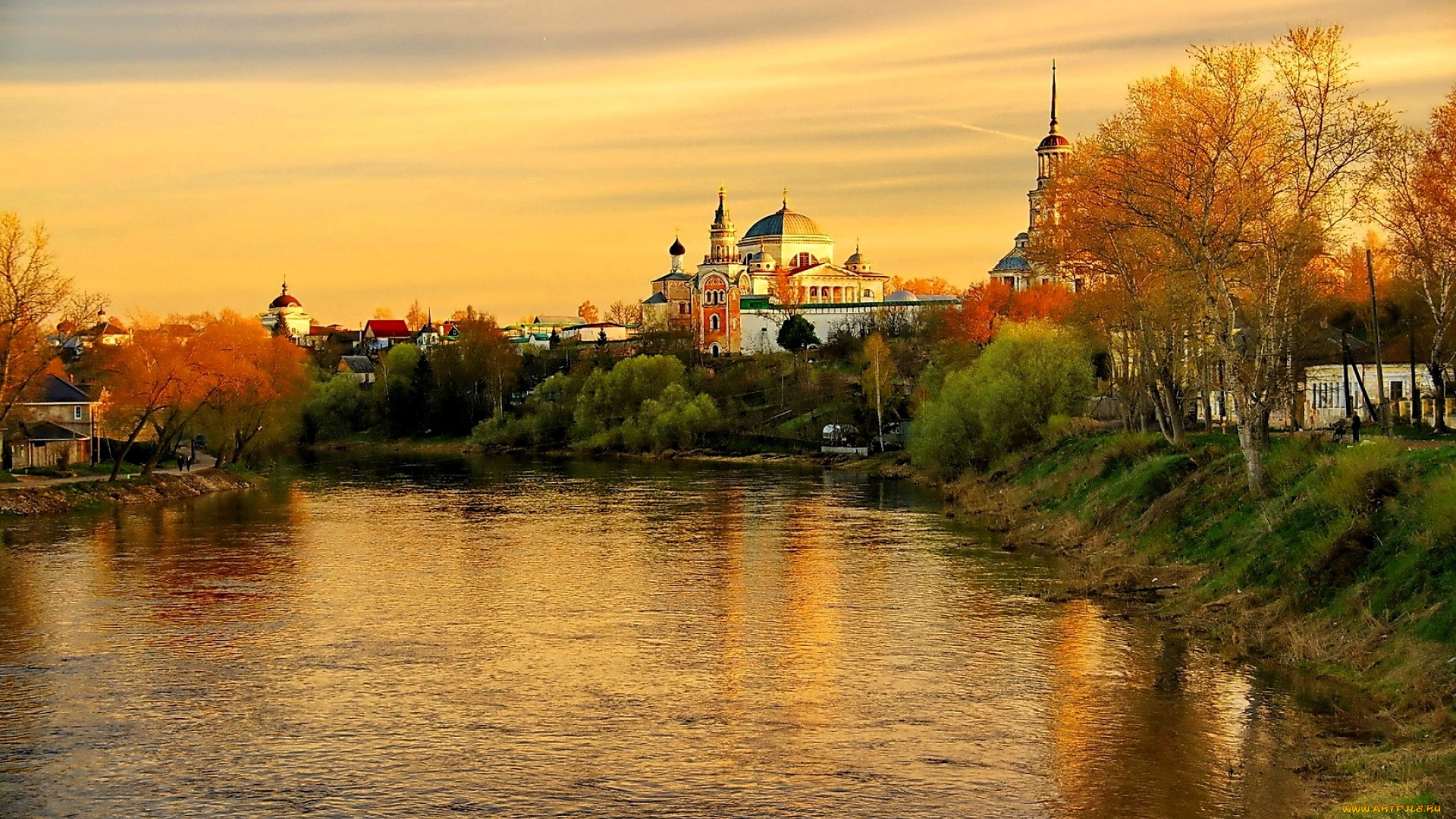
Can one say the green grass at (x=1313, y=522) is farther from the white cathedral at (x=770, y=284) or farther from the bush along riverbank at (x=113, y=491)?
the white cathedral at (x=770, y=284)

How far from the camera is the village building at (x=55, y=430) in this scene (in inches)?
2207

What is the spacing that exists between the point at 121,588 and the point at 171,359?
26.7 m

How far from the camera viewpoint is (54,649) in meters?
23.0

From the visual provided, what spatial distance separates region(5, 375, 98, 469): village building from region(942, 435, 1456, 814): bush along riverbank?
39.9 meters

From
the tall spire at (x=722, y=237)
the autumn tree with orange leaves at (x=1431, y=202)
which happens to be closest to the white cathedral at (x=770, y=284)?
the tall spire at (x=722, y=237)

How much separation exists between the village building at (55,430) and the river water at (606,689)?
21.2 metres

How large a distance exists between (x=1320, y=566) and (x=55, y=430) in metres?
51.3

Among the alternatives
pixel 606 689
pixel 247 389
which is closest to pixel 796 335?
pixel 247 389

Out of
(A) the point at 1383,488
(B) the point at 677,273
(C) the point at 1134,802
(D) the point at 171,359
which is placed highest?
(B) the point at 677,273

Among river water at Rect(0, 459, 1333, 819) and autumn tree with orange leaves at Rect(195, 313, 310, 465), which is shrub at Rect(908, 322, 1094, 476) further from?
autumn tree with orange leaves at Rect(195, 313, 310, 465)

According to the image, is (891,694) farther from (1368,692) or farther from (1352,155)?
(1352,155)

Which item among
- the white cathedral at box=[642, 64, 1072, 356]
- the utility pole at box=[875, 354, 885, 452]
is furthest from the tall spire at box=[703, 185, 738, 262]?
the utility pole at box=[875, 354, 885, 452]

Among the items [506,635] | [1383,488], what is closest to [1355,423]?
[1383,488]

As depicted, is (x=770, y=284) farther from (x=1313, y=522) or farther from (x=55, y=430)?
(x=1313, y=522)
